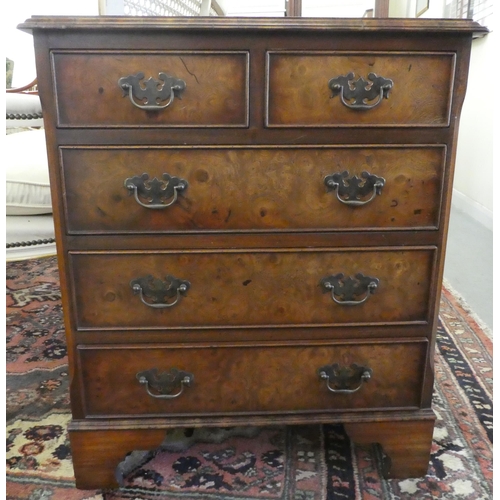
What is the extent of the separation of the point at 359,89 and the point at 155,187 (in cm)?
44

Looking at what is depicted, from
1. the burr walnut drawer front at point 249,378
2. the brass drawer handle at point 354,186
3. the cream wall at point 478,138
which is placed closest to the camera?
the brass drawer handle at point 354,186

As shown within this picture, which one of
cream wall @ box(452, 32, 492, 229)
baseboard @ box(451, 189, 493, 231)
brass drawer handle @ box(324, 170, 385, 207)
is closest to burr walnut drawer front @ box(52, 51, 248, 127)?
brass drawer handle @ box(324, 170, 385, 207)

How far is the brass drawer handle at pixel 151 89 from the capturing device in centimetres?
92

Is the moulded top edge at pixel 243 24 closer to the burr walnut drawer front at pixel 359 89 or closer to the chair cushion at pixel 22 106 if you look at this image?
the burr walnut drawer front at pixel 359 89

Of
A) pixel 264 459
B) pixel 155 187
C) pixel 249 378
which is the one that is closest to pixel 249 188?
pixel 155 187

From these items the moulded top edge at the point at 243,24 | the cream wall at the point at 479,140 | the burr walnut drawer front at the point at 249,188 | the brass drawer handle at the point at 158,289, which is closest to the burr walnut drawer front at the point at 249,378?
the brass drawer handle at the point at 158,289

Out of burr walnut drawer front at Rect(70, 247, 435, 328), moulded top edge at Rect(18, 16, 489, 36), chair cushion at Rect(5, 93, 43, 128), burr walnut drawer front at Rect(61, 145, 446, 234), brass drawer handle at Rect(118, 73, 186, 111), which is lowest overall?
burr walnut drawer front at Rect(70, 247, 435, 328)

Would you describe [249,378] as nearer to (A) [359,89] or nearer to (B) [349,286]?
(B) [349,286]

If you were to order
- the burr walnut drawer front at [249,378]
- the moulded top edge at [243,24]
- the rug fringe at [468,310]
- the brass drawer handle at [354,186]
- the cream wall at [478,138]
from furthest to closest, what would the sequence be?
the cream wall at [478,138] → the rug fringe at [468,310] → the burr walnut drawer front at [249,378] → the brass drawer handle at [354,186] → the moulded top edge at [243,24]

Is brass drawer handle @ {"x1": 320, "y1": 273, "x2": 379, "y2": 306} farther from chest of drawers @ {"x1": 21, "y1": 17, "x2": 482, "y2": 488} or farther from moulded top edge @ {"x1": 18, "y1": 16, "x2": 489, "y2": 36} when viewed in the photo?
moulded top edge @ {"x1": 18, "y1": 16, "x2": 489, "y2": 36}

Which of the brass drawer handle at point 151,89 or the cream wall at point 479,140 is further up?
the brass drawer handle at point 151,89

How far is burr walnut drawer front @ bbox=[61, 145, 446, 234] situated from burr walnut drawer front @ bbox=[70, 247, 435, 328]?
0.07 m

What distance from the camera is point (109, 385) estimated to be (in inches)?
43.5

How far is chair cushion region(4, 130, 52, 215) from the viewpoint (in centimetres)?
165
